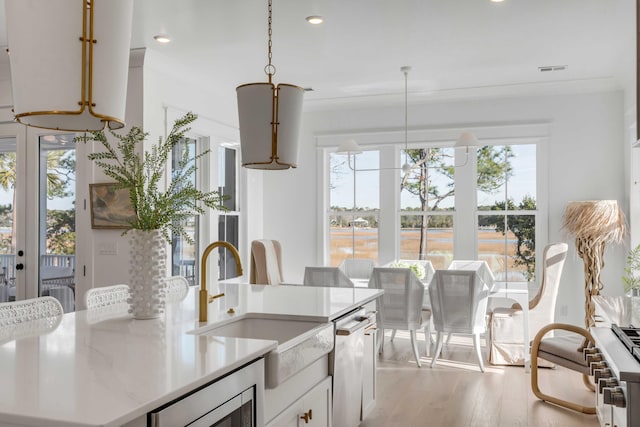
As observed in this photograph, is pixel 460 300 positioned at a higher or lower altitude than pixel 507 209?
lower

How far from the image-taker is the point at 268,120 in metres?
2.73

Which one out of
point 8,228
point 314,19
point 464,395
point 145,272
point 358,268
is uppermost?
point 314,19

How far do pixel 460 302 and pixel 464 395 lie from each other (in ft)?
3.06

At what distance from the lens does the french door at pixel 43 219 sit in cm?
507

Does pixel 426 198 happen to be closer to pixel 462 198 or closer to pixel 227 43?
pixel 462 198

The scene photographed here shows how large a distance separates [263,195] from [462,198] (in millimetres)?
2647

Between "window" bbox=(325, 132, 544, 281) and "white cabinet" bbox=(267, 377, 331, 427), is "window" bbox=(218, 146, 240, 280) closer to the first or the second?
"window" bbox=(325, 132, 544, 281)

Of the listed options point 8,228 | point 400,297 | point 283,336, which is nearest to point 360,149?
point 400,297

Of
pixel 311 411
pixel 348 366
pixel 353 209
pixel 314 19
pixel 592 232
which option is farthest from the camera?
pixel 353 209

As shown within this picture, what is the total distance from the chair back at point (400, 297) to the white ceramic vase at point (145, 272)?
9.95 ft

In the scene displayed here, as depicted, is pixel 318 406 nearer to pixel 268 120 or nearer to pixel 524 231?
pixel 268 120

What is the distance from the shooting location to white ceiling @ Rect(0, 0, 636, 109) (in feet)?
12.8

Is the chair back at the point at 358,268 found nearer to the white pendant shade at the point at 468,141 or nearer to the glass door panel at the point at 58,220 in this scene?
the white pendant shade at the point at 468,141

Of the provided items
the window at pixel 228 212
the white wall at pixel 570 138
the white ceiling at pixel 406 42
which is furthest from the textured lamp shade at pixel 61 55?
the white wall at pixel 570 138
